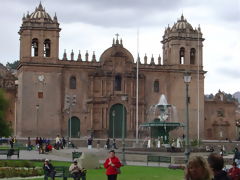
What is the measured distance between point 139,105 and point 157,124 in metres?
22.7

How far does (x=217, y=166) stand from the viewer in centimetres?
688

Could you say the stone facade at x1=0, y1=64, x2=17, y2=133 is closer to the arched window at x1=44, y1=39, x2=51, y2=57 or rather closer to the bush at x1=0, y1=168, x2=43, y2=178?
the arched window at x1=44, y1=39, x2=51, y2=57

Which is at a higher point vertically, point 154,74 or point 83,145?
point 154,74

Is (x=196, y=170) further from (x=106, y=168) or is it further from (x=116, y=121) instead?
(x=116, y=121)

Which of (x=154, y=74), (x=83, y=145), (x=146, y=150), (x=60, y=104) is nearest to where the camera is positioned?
(x=146, y=150)

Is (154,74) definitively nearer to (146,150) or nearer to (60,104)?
(60,104)

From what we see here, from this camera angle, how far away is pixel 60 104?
60.2 m

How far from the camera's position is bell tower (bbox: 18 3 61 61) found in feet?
197

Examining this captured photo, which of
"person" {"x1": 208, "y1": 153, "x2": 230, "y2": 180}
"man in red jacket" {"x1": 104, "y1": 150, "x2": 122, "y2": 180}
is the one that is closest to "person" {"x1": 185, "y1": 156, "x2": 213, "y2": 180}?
"person" {"x1": 208, "y1": 153, "x2": 230, "y2": 180}

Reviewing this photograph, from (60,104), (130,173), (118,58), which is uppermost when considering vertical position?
(118,58)

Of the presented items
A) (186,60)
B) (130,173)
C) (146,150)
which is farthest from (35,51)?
(130,173)

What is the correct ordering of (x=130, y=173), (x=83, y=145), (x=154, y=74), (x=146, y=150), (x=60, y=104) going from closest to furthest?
(x=130, y=173)
(x=146, y=150)
(x=83, y=145)
(x=60, y=104)
(x=154, y=74)

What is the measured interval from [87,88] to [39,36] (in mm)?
7089

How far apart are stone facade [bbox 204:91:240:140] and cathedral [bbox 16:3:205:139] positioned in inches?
126
